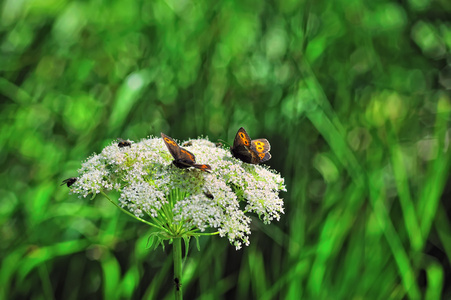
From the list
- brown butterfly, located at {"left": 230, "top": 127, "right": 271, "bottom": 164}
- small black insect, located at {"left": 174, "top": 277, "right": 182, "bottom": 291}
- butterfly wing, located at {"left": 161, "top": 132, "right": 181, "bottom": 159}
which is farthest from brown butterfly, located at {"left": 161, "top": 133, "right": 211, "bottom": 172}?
small black insect, located at {"left": 174, "top": 277, "right": 182, "bottom": 291}

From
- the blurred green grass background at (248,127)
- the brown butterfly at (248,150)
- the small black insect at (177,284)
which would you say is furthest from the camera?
the blurred green grass background at (248,127)

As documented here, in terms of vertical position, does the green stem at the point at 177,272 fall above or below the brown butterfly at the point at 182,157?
below

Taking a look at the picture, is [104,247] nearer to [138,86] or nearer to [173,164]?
[138,86]

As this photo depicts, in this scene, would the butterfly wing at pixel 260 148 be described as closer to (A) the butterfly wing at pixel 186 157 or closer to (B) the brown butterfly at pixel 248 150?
(B) the brown butterfly at pixel 248 150

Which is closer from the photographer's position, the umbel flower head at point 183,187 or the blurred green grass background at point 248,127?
the umbel flower head at point 183,187

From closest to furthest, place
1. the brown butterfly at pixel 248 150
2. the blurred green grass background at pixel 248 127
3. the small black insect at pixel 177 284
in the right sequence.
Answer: the small black insect at pixel 177 284, the brown butterfly at pixel 248 150, the blurred green grass background at pixel 248 127

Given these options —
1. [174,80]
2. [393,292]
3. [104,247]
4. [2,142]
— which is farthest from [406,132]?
[2,142]

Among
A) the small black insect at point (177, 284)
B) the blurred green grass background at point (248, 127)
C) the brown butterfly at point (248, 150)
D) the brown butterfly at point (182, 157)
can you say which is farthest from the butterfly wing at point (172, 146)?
the blurred green grass background at point (248, 127)
